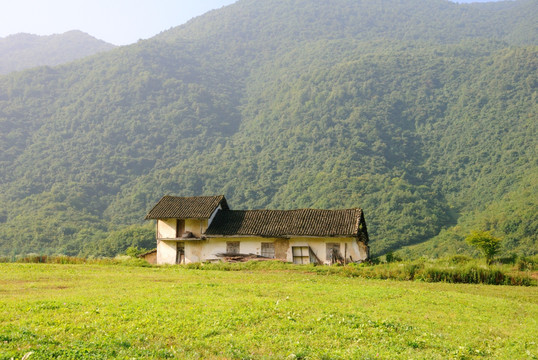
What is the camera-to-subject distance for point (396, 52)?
477 feet

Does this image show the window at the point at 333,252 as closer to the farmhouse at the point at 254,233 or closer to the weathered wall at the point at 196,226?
the farmhouse at the point at 254,233

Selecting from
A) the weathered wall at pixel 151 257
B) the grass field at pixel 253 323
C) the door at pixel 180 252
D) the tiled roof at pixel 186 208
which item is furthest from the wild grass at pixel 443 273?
the weathered wall at pixel 151 257

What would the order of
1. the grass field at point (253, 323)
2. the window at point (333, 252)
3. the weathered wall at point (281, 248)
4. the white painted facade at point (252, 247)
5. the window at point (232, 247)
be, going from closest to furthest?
the grass field at point (253, 323) → the window at point (333, 252) → the white painted facade at point (252, 247) → the weathered wall at point (281, 248) → the window at point (232, 247)

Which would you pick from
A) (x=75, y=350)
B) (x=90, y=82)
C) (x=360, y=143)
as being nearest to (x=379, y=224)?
(x=360, y=143)

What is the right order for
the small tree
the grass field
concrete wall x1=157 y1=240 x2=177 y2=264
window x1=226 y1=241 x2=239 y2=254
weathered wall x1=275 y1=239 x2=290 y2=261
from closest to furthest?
the grass field → weathered wall x1=275 y1=239 x2=290 y2=261 → window x1=226 y1=241 x2=239 y2=254 → concrete wall x1=157 y1=240 x2=177 y2=264 → the small tree

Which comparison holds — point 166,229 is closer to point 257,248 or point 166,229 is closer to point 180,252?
point 180,252

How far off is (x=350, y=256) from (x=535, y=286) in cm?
1261

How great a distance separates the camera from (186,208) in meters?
38.8

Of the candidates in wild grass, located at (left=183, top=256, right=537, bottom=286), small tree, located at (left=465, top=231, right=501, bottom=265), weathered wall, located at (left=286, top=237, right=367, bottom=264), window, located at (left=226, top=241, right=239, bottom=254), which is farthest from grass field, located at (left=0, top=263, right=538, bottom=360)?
small tree, located at (left=465, top=231, right=501, bottom=265)

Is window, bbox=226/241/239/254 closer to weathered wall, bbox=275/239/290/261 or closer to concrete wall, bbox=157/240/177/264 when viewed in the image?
weathered wall, bbox=275/239/290/261

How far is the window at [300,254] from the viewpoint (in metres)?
34.8

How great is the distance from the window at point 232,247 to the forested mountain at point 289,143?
27.0 metres

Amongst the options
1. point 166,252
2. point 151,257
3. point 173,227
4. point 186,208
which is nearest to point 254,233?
point 186,208

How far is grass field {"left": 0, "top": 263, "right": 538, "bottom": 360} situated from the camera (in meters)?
9.52
